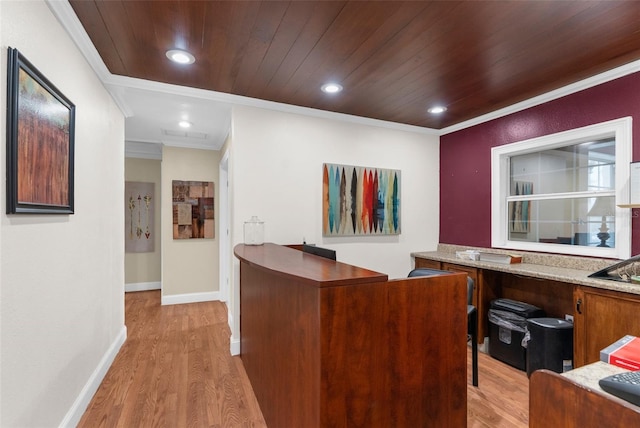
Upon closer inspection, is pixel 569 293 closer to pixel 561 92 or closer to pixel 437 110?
pixel 561 92

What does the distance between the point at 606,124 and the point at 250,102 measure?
119 inches

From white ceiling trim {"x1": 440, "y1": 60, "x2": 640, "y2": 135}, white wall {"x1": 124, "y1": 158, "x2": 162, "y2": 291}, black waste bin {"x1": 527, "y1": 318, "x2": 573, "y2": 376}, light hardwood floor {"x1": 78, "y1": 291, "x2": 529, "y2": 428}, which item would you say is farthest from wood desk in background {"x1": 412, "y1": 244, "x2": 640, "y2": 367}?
white wall {"x1": 124, "y1": 158, "x2": 162, "y2": 291}

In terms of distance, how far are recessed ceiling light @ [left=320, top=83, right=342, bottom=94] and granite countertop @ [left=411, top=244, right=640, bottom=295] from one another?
2.06 meters

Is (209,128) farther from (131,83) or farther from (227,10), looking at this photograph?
(227,10)

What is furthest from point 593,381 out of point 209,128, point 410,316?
point 209,128

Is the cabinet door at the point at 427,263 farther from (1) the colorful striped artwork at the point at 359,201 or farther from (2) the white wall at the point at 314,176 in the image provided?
(1) the colorful striped artwork at the point at 359,201

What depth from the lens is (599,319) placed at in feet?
7.07

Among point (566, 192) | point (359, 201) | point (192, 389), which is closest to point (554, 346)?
point (566, 192)

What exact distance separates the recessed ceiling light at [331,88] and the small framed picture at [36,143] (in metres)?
1.81

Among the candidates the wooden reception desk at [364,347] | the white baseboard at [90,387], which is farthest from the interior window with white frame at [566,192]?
the white baseboard at [90,387]

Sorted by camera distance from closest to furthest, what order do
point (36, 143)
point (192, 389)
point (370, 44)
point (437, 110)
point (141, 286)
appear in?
point (36, 143) → point (370, 44) → point (192, 389) → point (437, 110) → point (141, 286)

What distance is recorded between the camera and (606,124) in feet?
8.27

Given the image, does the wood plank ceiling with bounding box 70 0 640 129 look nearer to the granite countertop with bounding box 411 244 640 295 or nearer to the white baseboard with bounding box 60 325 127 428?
the granite countertop with bounding box 411 244 640 295

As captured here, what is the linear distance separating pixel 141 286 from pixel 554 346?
575cm
